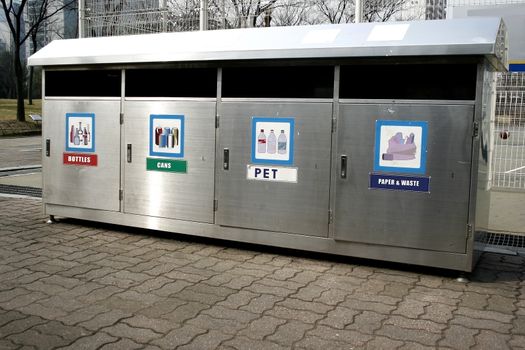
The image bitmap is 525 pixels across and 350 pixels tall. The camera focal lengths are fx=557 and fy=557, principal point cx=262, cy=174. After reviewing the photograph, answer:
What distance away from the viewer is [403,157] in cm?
541

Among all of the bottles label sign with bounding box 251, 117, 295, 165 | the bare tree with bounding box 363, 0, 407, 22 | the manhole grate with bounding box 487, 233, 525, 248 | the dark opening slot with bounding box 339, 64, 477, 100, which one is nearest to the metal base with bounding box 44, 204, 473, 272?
the bottles label sign with bounding box 251, 117, 295, 165

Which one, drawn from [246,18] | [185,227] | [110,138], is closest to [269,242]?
[185,227]

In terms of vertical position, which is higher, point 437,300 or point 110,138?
point 110,138

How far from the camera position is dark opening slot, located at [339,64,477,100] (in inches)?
203

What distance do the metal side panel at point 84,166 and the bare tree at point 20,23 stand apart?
83.9ft

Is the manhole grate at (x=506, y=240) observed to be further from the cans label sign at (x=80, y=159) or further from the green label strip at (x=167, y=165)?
the cans label sign at (x=80, y=159)

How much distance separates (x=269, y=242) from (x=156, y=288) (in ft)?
5.15

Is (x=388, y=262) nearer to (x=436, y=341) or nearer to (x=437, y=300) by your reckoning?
(x=437, y=300)

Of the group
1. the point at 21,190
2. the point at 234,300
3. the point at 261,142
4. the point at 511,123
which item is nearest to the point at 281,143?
the point at 261,142

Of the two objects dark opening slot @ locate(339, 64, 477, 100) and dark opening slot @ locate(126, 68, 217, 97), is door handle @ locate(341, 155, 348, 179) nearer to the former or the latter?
dark opening slot @ locate(339, 64, 477, 100)

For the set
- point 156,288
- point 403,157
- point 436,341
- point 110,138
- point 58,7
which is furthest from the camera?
point 58,7

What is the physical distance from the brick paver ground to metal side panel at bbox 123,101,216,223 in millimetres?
473

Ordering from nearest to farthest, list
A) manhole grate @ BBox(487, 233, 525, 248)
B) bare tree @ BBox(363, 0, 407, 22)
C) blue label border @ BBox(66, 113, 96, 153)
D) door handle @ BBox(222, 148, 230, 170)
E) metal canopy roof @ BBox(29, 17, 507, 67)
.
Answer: metal canopy roof @ BBox(29, 17, 507, 67), door handle @ BBox(222, 148, 230, 170), manhole grate @ BBox(487, 233, 525, 248), blue label border @ BBox(66, 113, 96, 153), bare tree @ BBox(363, 0, 407, 22)

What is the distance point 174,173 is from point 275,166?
1333 mm
